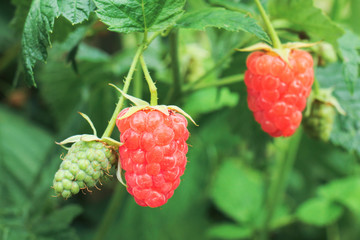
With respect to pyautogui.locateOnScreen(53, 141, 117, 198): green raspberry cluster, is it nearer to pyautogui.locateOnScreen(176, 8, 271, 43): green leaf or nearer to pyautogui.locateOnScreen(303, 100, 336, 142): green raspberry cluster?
pyautogui.locateOnScreen(176, 8, 271, 43): green leaf

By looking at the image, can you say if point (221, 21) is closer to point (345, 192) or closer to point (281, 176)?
point (281, 176)

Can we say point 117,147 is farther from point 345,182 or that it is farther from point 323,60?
point 345,182

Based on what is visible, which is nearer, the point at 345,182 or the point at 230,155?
the point at 345,182

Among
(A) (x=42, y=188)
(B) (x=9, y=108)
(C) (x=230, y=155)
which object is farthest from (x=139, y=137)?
(B) (x=9, y=108)

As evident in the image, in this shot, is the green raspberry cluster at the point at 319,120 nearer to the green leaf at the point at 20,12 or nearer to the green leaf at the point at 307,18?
the green leaf at the point at 307,18

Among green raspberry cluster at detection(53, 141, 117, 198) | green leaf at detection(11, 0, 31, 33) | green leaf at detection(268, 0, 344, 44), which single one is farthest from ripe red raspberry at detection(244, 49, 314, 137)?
green leaf at detection(11, 0, 31, 33)

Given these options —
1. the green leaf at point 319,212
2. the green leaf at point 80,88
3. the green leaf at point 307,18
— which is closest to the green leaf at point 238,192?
the green leaf at point 319,212

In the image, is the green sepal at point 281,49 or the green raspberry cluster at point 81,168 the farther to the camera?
the green sepal at point 281,49
